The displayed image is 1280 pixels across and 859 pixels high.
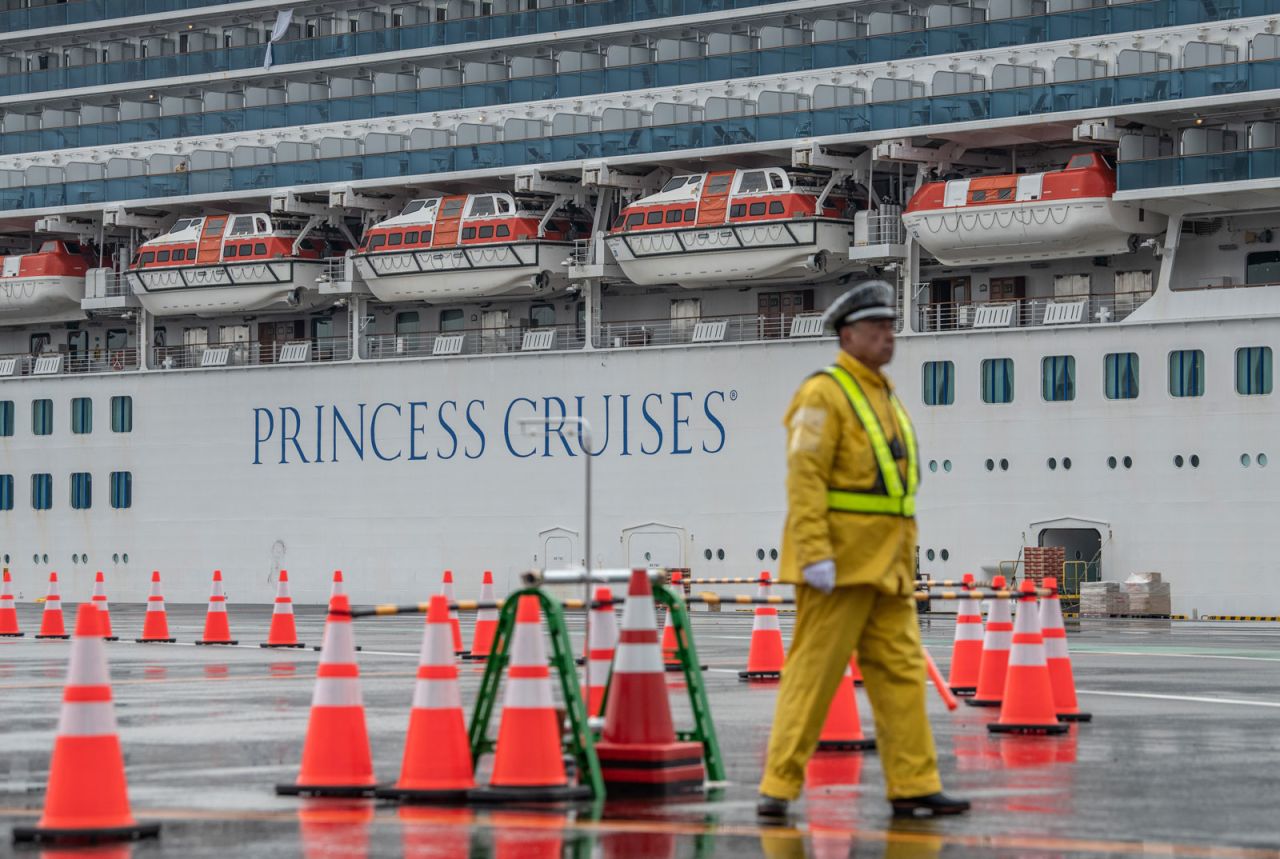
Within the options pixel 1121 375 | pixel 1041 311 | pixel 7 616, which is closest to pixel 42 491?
pixel 7 616

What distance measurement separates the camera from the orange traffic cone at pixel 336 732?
11.5 meters

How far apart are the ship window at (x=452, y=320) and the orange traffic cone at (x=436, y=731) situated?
39.1 metres

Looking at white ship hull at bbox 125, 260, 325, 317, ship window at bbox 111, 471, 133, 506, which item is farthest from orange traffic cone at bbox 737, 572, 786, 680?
ship window at bbox 111, 471, 133, 506

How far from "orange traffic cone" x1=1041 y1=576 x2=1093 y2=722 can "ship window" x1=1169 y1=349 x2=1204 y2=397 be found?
74.6 ft

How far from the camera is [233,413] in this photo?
51.7m

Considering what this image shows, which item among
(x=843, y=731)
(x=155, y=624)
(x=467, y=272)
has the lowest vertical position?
(x=843, y=731)

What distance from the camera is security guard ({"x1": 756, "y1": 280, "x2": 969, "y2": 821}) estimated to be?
10.5 m

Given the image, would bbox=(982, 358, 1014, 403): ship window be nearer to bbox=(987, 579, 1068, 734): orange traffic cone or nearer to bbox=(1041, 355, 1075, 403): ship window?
bbox=(1041, 355, 1075, 403): ship window

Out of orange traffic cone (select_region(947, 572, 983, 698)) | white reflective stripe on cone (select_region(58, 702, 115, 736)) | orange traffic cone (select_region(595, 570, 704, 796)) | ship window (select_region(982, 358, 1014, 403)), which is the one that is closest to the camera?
white reflective stripe on cone (select_region(58, 702, 115, 736))

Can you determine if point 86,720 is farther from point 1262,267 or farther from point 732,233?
point 732,233

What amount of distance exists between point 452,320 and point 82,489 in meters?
9.96

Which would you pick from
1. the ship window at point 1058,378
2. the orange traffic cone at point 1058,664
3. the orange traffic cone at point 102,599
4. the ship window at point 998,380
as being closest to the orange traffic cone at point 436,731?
the orange traffic cone at point 1058,664

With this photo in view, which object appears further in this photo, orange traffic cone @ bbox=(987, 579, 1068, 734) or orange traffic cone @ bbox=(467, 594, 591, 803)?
orange traffic cone @ bbox=(987, 579, 1068, 734)

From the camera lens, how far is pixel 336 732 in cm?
1152
